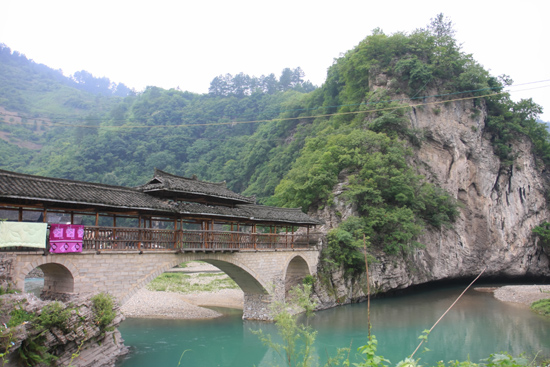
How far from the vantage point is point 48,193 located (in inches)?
481

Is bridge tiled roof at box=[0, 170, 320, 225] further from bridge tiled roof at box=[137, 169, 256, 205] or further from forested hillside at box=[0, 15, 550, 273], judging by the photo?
forested hillside at box=[0, 15, 550, 273]

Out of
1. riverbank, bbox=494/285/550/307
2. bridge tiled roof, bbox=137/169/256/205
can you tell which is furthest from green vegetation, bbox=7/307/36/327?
riverbank, bbox=494/285/550/307

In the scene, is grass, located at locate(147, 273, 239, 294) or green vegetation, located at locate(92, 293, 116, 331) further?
grass, located at locate(147, 273, 239, 294)

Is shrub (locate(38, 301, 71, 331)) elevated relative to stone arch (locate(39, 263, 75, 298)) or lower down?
lower down

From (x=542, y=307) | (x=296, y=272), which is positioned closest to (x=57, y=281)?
(x=296, y=272)

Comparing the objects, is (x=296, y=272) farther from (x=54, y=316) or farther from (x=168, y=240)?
(x=54, y=316)

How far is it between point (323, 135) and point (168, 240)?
2389 cm

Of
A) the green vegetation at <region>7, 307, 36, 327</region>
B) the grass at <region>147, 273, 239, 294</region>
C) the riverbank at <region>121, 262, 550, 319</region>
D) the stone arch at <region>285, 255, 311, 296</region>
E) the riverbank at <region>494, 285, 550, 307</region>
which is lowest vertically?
the riverbank at <region>494, 285, 550, 307</region>

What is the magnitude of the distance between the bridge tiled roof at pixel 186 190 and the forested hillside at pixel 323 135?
29.7 feet

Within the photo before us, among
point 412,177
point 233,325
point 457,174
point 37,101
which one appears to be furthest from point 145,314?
point 37,101

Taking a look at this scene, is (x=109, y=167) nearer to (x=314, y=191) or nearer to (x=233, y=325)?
(x=314, y=191)

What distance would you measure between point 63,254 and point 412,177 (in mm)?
25893

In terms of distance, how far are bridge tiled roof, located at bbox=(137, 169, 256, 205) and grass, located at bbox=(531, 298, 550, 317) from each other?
20.0 metres

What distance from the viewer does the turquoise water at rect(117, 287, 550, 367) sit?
1658 centimetres
